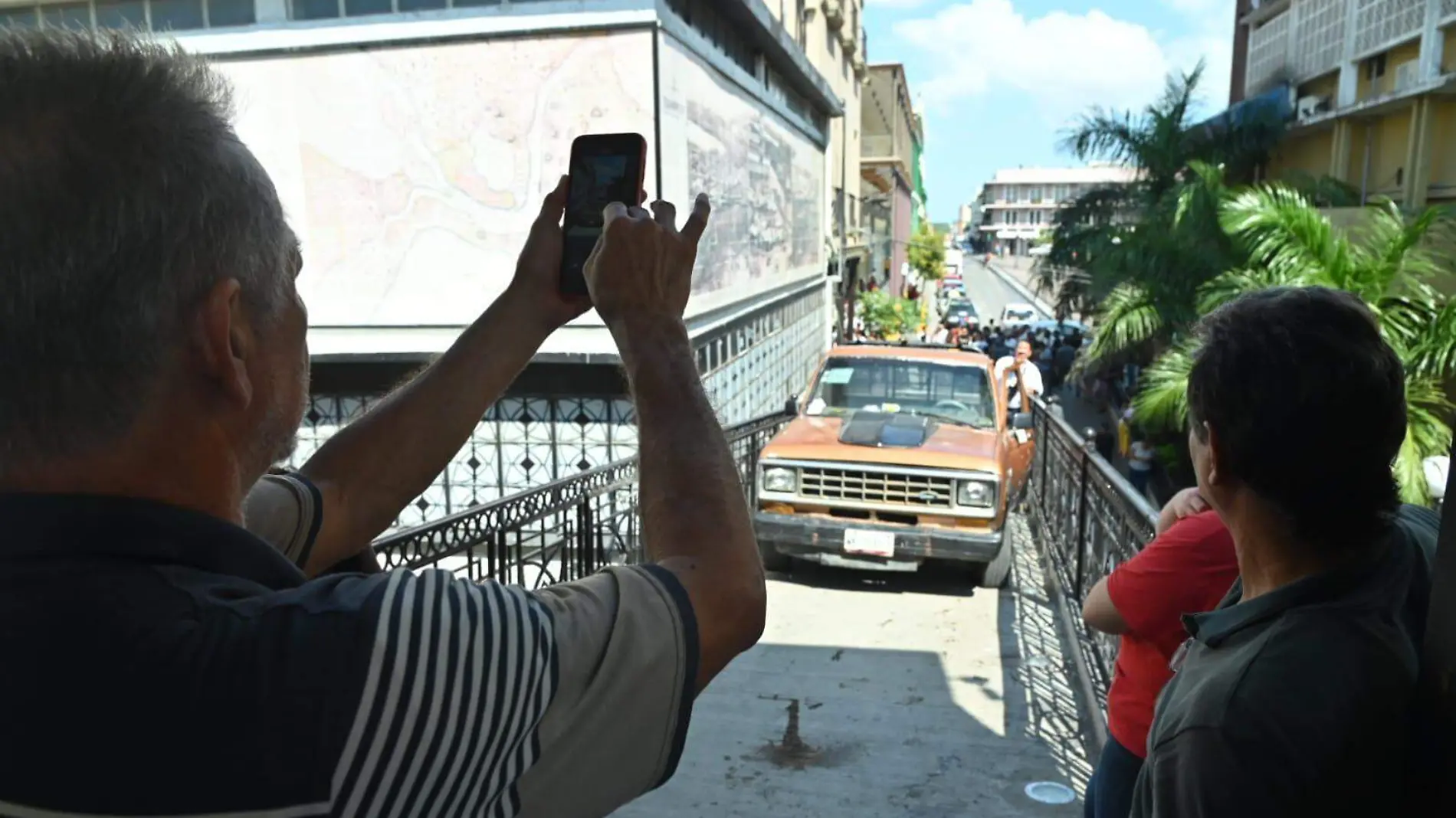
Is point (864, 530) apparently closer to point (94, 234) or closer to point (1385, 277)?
point (1385, 277)

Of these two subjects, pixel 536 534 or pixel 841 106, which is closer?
pixel 536 534

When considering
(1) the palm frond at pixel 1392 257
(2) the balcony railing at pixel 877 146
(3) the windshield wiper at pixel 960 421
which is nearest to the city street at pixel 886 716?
(3) the windshield wiper at pixel 960 421

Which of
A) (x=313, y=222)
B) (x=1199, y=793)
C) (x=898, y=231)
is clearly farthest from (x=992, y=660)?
(x=898, y=231)

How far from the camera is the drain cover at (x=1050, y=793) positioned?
4.38 m

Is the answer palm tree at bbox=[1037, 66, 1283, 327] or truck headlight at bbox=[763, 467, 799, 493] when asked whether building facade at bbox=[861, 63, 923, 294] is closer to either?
palm tree at bbox=[1037, 66, 1283, 327]

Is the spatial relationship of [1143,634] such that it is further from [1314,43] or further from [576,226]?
[1314,43]

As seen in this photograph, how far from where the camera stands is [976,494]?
24.6 ft

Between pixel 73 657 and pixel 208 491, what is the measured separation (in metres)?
0.22

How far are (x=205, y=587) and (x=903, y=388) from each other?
8504 millimetres

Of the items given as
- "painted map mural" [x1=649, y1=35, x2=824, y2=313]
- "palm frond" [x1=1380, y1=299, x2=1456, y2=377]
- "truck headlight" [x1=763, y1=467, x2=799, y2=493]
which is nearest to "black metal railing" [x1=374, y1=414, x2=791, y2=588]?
"truck headlight" [x1=763, y1=467, x2=799, y2=493]

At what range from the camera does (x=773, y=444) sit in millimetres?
8102

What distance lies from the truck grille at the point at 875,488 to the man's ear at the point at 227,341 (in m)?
6.90

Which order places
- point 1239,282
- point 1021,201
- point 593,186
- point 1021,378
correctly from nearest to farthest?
point 593,186, point 1239,282, point 1021,378, point 1021,201

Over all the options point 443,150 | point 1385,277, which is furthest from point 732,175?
point 1385,277
